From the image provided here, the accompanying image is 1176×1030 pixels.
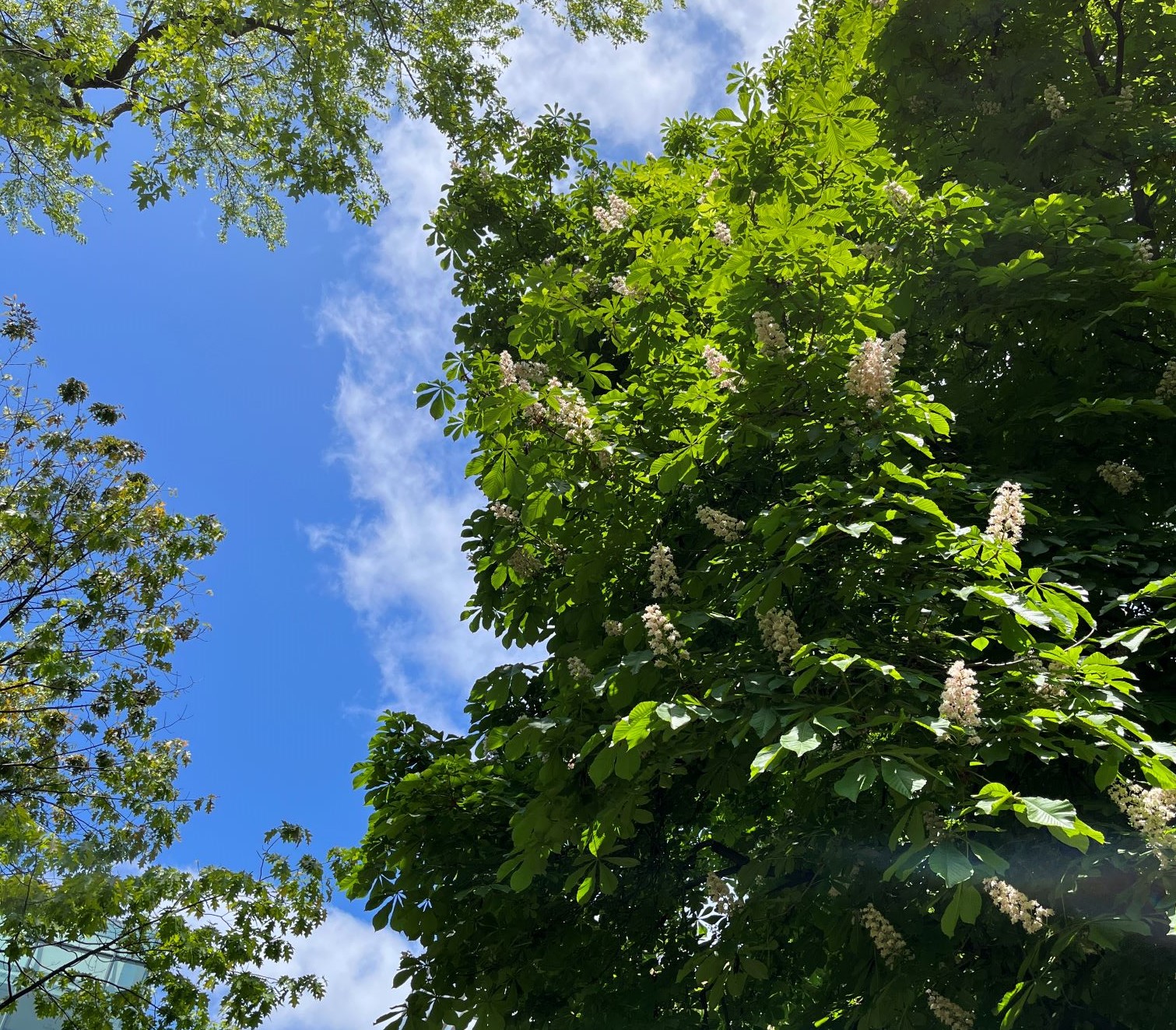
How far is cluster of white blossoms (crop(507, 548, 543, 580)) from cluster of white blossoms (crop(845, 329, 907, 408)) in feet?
7.96

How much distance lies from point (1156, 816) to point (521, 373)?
4.42m

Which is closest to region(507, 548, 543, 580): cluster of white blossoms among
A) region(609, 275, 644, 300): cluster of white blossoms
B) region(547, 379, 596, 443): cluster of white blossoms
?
region(547, 379, 596, 443): cluster of white blossoms

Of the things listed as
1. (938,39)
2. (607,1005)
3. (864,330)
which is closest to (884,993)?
(607,1005)

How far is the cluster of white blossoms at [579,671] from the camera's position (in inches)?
215

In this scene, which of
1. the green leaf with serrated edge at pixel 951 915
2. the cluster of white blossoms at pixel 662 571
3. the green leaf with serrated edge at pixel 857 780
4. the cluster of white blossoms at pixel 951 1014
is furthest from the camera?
the cluster of white blossoms at pixel 662 571

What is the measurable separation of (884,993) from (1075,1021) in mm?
990

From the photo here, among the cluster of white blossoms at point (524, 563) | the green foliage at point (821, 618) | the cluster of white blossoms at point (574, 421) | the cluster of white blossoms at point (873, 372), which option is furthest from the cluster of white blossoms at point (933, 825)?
the cluster of white blossoms at point (524, 563)

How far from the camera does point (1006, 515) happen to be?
428 cm

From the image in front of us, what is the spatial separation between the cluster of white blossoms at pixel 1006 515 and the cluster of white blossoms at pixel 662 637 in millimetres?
1510

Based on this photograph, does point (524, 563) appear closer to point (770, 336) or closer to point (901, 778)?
point (770, 336)

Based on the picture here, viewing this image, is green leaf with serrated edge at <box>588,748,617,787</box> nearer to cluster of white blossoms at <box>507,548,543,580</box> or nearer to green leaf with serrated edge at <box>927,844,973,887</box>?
green leaf with serrated edge at <box>927,844,973,887</box>

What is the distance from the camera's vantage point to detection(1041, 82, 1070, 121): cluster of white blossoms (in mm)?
7285

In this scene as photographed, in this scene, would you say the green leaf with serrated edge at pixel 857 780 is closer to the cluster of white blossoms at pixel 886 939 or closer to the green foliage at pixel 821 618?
the green foliage at pixel 821 618

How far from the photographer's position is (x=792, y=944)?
6.28 meters
